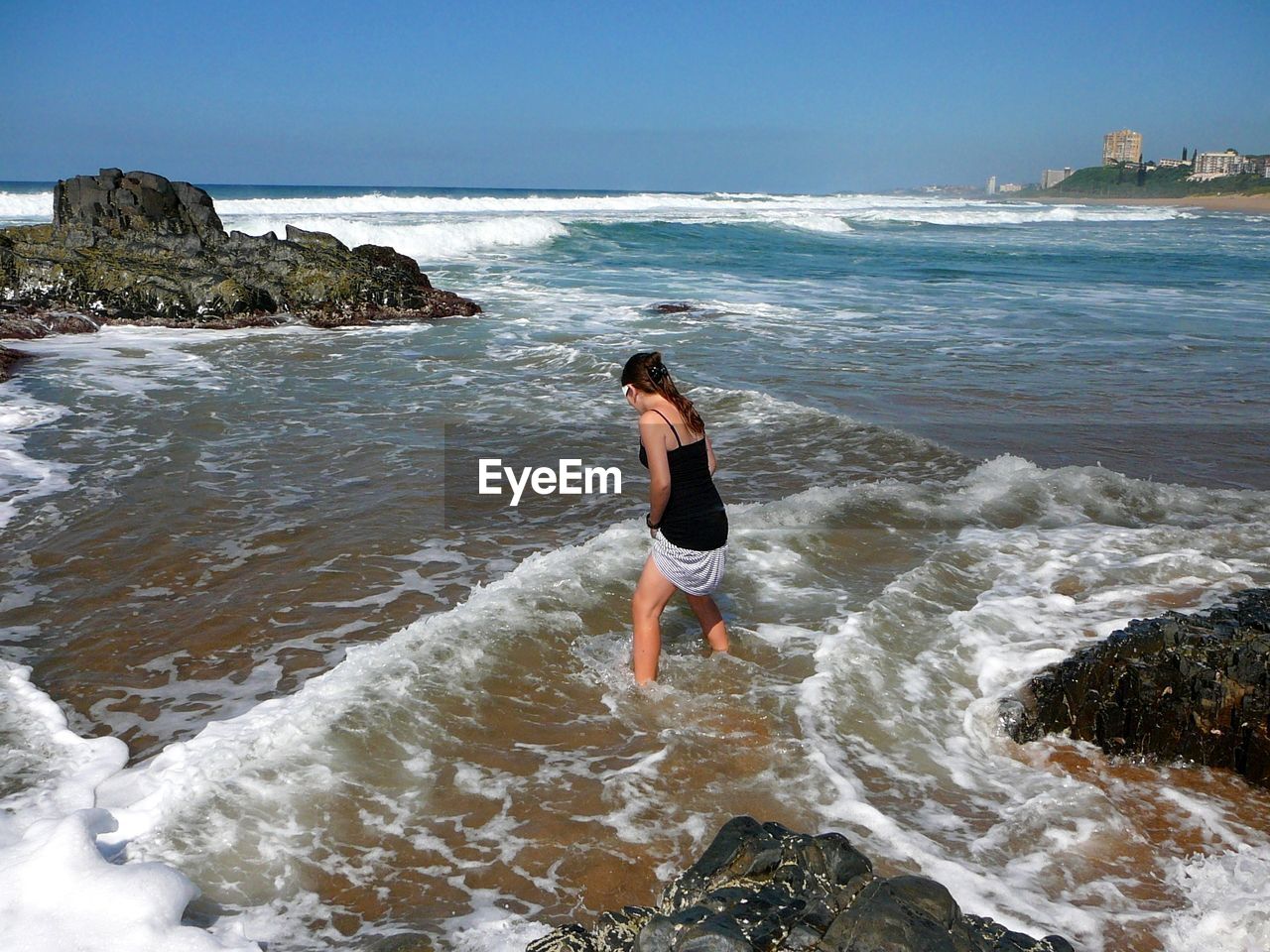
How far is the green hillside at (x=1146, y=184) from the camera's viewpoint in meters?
112

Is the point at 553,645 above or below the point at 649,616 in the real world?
below

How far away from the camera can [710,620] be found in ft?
17.4

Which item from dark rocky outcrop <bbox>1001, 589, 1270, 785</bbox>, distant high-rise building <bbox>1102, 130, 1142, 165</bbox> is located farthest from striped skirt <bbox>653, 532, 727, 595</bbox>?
distant high-rise building <bbox>1102, 130, 1142, 165</bbox>

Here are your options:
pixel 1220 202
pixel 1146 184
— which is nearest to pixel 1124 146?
pixel 1146 184

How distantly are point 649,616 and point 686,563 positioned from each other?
13.4 inches

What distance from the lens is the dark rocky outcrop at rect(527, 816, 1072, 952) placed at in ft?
8.47

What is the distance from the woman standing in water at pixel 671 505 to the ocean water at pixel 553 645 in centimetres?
40

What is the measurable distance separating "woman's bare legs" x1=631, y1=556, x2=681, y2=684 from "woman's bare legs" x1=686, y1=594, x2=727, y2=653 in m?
0.21

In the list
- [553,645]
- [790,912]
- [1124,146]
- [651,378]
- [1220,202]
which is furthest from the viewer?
[1124,146]

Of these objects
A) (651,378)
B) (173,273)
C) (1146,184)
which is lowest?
(651,378)

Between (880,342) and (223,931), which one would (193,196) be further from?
(223,931)

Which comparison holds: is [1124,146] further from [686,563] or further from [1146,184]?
[686,563]

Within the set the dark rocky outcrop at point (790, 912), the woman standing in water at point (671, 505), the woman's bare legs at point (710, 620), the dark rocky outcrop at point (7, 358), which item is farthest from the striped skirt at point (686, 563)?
the dark rocky outcrop at point (7, 358)

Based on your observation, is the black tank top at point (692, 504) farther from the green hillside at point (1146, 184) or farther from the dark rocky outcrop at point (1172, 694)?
the green hillside at point (1146, 184)
